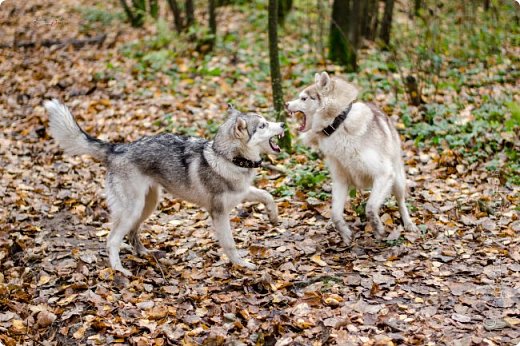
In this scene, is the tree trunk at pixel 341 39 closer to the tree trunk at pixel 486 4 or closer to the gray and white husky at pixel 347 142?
the tree trunk at pixel 486 4

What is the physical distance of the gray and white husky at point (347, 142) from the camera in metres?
7.04

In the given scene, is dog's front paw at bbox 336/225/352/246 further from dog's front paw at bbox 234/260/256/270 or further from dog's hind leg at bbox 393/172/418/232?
dog's front paw at bbox 234/260/256/270

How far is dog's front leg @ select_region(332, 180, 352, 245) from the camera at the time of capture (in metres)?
7.12

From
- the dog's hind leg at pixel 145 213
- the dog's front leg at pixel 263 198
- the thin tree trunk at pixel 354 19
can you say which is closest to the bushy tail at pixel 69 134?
the dog's hind leg at pixel 145 213

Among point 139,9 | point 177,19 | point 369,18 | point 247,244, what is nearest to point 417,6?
point 369,18

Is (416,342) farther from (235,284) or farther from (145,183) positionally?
(145,183)

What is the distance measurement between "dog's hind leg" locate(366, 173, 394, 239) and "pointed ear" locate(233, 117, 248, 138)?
1791 millimetres

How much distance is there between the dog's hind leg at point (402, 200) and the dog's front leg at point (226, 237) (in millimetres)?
2235

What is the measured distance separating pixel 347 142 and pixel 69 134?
11.4 feet

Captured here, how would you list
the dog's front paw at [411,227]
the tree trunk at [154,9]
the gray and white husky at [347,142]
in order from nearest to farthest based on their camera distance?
1. the gray and white husky at [347,142]
2. the dog's front paw at [411,227]
3. the tree trunk at [154,9]

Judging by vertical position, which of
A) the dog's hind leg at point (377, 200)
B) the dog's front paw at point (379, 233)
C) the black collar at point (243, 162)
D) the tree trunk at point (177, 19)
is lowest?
the dog's front paw at point (379, 233)

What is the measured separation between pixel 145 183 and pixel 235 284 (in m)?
1.76

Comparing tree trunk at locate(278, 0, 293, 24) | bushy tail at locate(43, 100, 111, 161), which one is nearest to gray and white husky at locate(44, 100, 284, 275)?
bushy tail at locate(43, 100, 111, 161)

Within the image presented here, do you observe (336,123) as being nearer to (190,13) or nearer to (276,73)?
(276,73)
